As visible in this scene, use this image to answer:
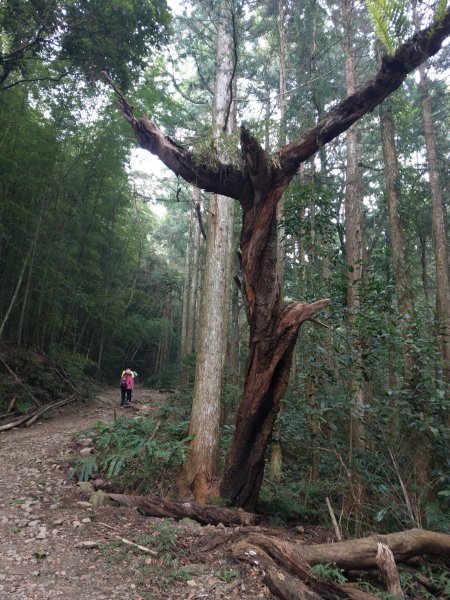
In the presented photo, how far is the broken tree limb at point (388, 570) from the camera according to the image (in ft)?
9.60

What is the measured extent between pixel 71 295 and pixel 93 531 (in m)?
9.33

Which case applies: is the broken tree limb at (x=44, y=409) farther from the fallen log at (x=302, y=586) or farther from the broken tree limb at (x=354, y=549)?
the fallen log at (x=302, y=586)

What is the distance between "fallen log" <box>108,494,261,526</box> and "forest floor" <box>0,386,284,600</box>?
15 cm

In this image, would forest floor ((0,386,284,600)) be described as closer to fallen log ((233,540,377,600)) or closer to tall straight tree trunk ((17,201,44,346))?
fallen log ((233,540,377,600))

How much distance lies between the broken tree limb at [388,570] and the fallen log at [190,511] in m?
1.42

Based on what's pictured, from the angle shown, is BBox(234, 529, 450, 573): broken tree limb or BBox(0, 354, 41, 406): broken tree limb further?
BBox(0, 354, 41, 406): broken tree limb

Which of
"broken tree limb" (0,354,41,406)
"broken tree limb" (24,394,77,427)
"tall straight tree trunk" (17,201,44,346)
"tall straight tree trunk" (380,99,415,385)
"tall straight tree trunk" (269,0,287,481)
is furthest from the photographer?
"tall straight tree trunk" (17,201,44,346)

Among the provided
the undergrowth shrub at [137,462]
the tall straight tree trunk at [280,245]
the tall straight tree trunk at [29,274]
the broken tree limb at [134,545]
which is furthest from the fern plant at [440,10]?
the tall straight tree trunk at [29,274]

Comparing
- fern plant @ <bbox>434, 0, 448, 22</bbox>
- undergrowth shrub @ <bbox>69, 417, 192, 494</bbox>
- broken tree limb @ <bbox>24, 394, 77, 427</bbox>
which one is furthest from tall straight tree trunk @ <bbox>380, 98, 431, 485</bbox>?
broken tree limb @ <bbox>24, 394, 77, 427</bbox>

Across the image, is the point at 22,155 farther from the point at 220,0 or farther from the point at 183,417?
the point at 183,417

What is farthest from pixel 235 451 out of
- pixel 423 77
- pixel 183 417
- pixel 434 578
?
pixel 423 77

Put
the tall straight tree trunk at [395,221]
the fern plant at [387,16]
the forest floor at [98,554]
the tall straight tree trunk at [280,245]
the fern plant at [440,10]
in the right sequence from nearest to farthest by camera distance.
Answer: the fern plant at [387,16] → the fern plant at [440,10] → the forest floor at [98,554] → the tall straight tree trunk at [280,245] → the tall straight tree trunk at [395,221]

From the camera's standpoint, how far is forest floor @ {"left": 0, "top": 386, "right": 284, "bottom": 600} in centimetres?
285

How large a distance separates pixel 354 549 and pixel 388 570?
11.2 inches
